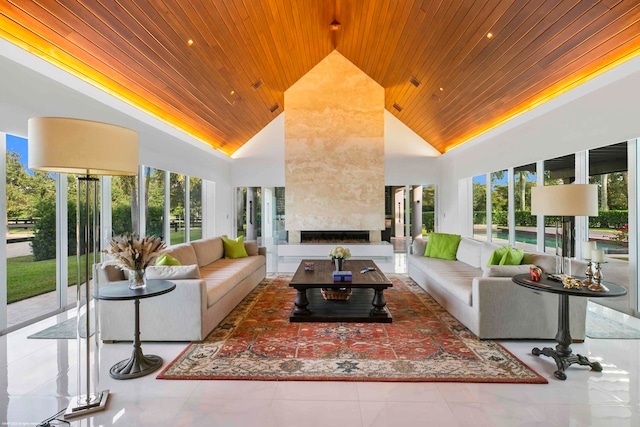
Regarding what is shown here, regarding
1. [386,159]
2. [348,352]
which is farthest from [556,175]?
[386,159]

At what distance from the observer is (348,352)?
3.19 meters

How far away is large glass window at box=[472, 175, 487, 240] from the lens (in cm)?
822

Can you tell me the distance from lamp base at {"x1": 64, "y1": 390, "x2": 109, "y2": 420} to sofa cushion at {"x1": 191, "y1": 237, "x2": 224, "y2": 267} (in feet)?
9.79

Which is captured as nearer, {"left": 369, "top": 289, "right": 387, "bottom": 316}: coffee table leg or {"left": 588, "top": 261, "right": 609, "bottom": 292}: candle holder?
{"left": 588, "top": 261, "right": 609, "bottom": 292}: candle holder

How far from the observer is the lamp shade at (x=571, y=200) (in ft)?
9.35

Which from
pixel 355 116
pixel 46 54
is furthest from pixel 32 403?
pixel 355 116

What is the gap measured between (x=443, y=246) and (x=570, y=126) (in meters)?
2.49

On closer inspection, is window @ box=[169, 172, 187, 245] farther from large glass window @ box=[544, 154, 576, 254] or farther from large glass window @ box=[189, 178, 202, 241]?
large glass window @ box=[544, 154, 576, 254]

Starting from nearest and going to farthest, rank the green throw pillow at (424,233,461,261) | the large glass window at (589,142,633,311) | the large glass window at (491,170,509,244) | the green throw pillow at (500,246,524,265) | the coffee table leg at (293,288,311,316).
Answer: the green throw pillow at (500,246,524,265)
the coffee table leg at (293,288,311,316)
the large glass window at (589,142,633,311)
the green throw pillow at (424,233,461,261)
the large glass window at (491,170,509,244)

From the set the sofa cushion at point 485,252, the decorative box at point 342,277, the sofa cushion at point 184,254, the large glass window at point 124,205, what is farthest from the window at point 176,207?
the sofa cushion at point 485,252

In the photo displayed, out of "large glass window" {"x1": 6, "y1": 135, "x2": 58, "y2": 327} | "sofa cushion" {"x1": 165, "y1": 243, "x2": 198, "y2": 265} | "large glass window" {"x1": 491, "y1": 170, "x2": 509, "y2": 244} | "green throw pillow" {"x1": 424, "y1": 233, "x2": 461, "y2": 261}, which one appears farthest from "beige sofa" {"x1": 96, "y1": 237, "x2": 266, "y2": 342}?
"large glass window" {"x1": 491, "y1": 170, "x2": 509, "y2": 244}

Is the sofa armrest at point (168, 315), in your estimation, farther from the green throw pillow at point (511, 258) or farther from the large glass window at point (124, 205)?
the green throw pillow at point (511, 258)

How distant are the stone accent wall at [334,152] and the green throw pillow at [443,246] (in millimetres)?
2583

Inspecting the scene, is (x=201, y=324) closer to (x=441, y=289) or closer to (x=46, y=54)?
(x=441, y=289)
